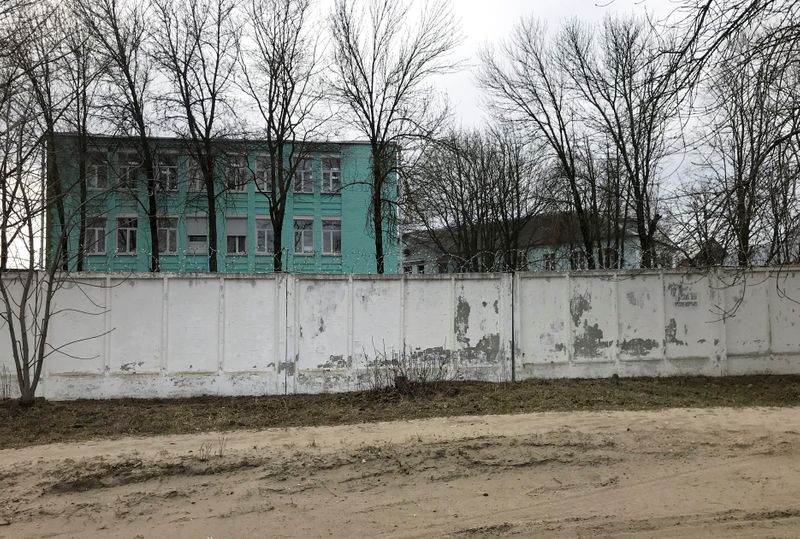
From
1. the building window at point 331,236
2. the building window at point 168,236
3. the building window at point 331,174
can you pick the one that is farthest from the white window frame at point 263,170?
the building window at point 168,236

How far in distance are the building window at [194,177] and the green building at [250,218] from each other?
6 cm

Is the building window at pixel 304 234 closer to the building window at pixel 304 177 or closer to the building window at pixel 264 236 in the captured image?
the building window at pixel 264 236

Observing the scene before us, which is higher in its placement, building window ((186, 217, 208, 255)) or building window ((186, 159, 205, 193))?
building window ((186, 159, 205, 193))

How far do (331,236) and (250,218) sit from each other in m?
4.93

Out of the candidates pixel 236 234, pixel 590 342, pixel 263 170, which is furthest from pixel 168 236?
pixel 590 342

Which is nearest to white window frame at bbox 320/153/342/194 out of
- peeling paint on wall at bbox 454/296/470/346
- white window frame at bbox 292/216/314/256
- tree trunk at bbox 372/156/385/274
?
white window frame at bbox 292/216/314/256

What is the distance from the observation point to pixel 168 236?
3169 centimetres

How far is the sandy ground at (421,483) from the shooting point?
523 cm

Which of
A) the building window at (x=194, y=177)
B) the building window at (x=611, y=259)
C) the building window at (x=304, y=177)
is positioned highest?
the building window at (x=304, y=177)

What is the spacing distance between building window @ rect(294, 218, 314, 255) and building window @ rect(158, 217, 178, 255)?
6813 mm

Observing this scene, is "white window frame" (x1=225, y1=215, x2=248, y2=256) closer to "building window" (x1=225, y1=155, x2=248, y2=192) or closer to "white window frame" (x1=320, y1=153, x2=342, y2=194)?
"building window" (x1=225, y1=155, x2=248, y2=192)

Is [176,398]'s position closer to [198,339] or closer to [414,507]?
[198,339]

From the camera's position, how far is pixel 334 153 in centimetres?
3166

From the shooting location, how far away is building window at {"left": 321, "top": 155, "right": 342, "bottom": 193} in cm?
3306
